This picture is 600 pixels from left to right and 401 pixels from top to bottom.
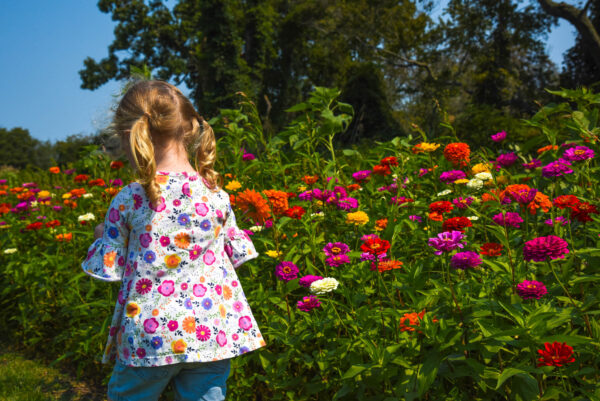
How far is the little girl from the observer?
1403 mm

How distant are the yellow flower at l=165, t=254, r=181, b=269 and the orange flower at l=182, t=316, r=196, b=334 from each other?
0.18 m

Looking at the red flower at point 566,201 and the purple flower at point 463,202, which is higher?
the purple flower at point 463,202

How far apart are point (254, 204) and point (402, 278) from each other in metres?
0.69

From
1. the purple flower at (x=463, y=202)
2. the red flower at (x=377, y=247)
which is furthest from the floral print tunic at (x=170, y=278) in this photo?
the purple flower at (x=463, y=202)

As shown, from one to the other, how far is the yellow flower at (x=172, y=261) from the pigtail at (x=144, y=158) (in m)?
0.19

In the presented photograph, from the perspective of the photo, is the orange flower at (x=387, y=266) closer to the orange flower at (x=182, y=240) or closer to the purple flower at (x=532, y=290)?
the purple flower at (x=532, y=290)

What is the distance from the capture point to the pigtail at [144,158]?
144 cm

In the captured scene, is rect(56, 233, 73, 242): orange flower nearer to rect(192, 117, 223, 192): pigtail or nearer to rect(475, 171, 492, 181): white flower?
rect(192, 117, 223, 192): pigtail

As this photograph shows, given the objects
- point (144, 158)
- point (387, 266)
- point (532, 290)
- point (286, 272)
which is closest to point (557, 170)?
point (532, 290)

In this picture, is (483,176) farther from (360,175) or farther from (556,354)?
(556,354)

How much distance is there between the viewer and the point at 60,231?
3.28 metres

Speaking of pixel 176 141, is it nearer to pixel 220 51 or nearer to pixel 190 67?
pixel 220 51

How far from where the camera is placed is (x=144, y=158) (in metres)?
1.44

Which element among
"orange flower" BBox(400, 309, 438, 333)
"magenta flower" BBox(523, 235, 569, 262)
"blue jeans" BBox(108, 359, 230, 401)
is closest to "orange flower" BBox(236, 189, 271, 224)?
"blue jeans" BBox(108, 359, 230, 401)
